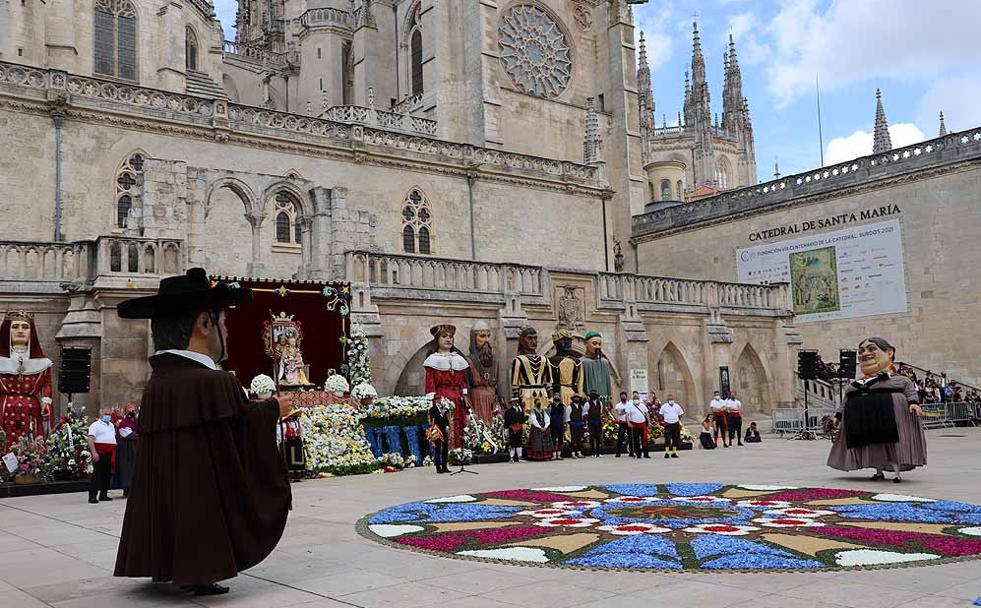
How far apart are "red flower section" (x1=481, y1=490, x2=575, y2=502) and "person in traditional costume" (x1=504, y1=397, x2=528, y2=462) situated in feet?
18.7

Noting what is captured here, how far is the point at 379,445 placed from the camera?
15.8m

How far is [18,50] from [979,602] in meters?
31.8

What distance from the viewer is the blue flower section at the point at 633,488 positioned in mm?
10297

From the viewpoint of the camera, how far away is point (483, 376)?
60.5 ft

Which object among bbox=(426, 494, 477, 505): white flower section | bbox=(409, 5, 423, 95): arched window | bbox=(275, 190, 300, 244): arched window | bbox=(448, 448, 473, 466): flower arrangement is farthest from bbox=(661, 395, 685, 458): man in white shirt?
bbox=(409, 5, 423, 95): arched window

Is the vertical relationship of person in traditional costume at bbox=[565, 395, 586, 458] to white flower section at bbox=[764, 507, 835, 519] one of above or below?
above

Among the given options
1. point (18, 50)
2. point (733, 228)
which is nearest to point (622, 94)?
point (733, 228)

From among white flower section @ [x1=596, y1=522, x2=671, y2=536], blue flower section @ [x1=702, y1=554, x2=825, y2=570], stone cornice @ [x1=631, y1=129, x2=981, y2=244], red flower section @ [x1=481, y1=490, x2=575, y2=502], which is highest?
stone cornice @ [x1=631, y1=129, x2=981, y2=244]

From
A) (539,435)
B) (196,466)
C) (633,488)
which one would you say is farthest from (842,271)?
(196,466)

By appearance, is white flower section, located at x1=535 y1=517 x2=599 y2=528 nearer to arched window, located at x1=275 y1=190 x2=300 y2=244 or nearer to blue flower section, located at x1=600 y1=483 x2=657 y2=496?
blue flower section, located at x1=600 y1=483 x2=657 y2=496

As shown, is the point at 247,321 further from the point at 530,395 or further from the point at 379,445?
the point at 530,395

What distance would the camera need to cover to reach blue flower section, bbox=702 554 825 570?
5.89 meters

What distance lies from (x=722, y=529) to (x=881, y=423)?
4.97 metres

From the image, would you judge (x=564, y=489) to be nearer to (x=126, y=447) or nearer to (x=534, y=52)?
(x=126, y=447)
